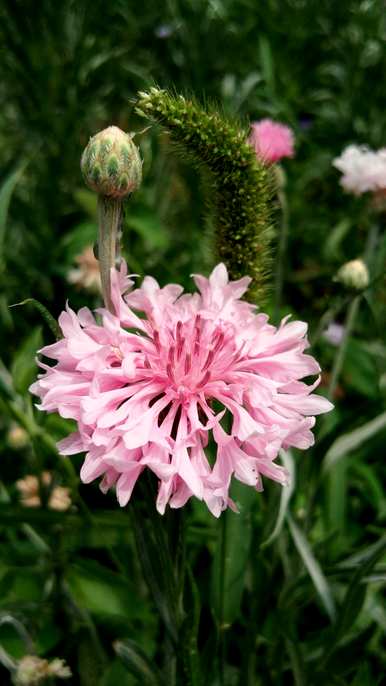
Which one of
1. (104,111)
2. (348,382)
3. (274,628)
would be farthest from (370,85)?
(274,628)

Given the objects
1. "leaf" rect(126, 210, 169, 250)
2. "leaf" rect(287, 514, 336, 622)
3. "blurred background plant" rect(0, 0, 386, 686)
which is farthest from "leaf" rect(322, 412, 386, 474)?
"leaf" rect(126, 210, 169, 250)

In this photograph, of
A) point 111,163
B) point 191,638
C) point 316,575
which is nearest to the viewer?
point 111,163

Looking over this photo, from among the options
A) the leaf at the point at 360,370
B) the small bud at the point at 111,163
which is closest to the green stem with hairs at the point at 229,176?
the small bud at the point at 111,163

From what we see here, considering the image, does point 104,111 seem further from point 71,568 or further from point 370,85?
point 71,568

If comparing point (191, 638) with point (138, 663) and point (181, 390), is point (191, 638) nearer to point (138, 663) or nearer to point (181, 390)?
point (138, 663)

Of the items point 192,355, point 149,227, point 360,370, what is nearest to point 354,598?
point 192,355

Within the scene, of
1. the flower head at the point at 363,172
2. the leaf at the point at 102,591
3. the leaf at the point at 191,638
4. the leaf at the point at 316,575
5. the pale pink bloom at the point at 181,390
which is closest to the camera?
the pale pink bloom at the point at 181,390

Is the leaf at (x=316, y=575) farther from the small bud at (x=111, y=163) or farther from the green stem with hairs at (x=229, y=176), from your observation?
the small bud at (x=111, y=163)
